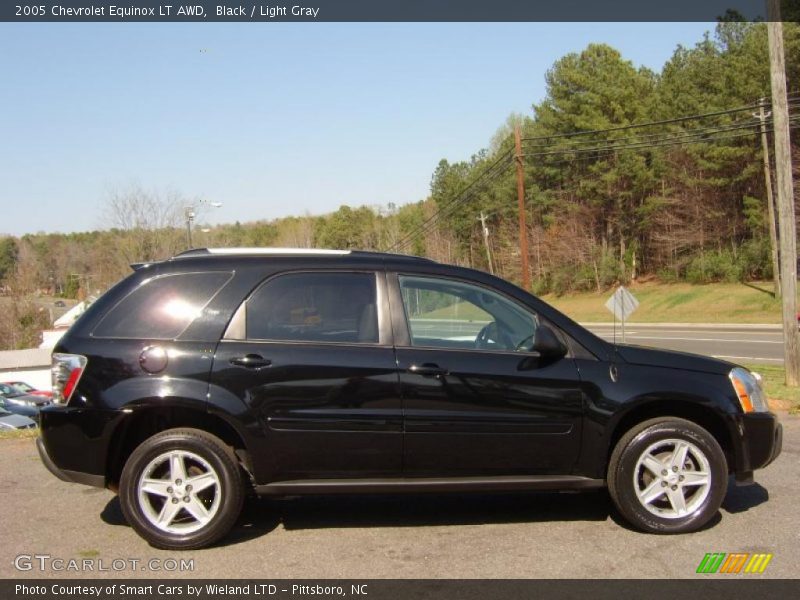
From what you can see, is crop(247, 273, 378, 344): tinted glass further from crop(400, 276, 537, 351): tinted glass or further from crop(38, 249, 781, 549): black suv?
crop(400, 276, 537, 351): tinted glass

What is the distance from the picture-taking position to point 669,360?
4.57 metres

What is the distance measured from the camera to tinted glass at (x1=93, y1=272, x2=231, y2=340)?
14.3 feet

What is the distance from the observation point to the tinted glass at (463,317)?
14.7 ft

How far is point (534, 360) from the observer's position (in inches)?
174

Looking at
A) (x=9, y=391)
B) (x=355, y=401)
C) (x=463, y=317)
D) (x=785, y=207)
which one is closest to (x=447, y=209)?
(x=9, y=391)

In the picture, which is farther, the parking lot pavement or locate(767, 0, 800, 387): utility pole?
locate(767, 0, 800, 387): utility pole

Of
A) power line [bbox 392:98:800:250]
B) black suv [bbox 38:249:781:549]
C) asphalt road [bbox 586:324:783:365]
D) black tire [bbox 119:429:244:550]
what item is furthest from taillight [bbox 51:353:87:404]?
power line [bbox 392:98:800:250]

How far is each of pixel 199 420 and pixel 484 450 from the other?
5.58 feet

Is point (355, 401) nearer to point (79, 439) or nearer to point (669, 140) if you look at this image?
point (79, 439)

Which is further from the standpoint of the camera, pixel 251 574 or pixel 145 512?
pixel 145 512

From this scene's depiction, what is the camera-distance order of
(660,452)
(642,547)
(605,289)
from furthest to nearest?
(605,289) → (660,452) → (642,547)

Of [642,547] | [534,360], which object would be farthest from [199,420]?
[642,547]

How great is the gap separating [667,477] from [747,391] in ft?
2.55
